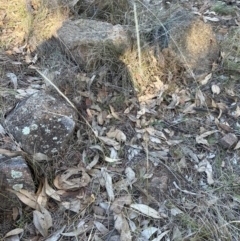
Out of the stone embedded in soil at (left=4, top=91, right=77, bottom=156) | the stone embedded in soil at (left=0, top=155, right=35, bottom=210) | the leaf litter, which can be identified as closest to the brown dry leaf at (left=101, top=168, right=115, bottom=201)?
the leaf litter

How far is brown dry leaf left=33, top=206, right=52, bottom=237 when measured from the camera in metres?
1.55

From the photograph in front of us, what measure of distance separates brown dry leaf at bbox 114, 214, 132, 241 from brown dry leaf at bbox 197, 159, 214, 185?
49cm

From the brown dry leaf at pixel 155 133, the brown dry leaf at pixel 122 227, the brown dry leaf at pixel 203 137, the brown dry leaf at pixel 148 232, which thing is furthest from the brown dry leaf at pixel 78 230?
the brown dry leaf at pixel 203 137

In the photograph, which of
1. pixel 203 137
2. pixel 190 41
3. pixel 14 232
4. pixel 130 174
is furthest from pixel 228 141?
pixel 14 232

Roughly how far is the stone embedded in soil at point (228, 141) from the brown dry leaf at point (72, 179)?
0.73m

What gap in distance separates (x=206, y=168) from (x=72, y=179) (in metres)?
0.67

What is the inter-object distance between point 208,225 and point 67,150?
2.37 ft

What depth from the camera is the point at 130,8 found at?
A: 2.61 m

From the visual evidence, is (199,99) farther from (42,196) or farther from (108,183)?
(42,196)

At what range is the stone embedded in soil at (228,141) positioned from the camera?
77.0 inches

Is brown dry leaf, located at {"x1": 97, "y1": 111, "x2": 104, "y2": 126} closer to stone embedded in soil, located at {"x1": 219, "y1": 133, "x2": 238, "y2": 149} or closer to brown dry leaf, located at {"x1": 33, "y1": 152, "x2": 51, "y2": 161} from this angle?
brown dry leaf, located at {"x1": 33, "y1": 152, "x2": 51, "y2": 161}

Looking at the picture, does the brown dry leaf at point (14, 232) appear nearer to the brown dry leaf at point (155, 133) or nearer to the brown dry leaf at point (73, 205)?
the brown dry leaf at point (73, 205)

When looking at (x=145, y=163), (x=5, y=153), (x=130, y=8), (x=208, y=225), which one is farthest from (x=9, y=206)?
(x=130, y=8)

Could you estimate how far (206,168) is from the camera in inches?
74.2
